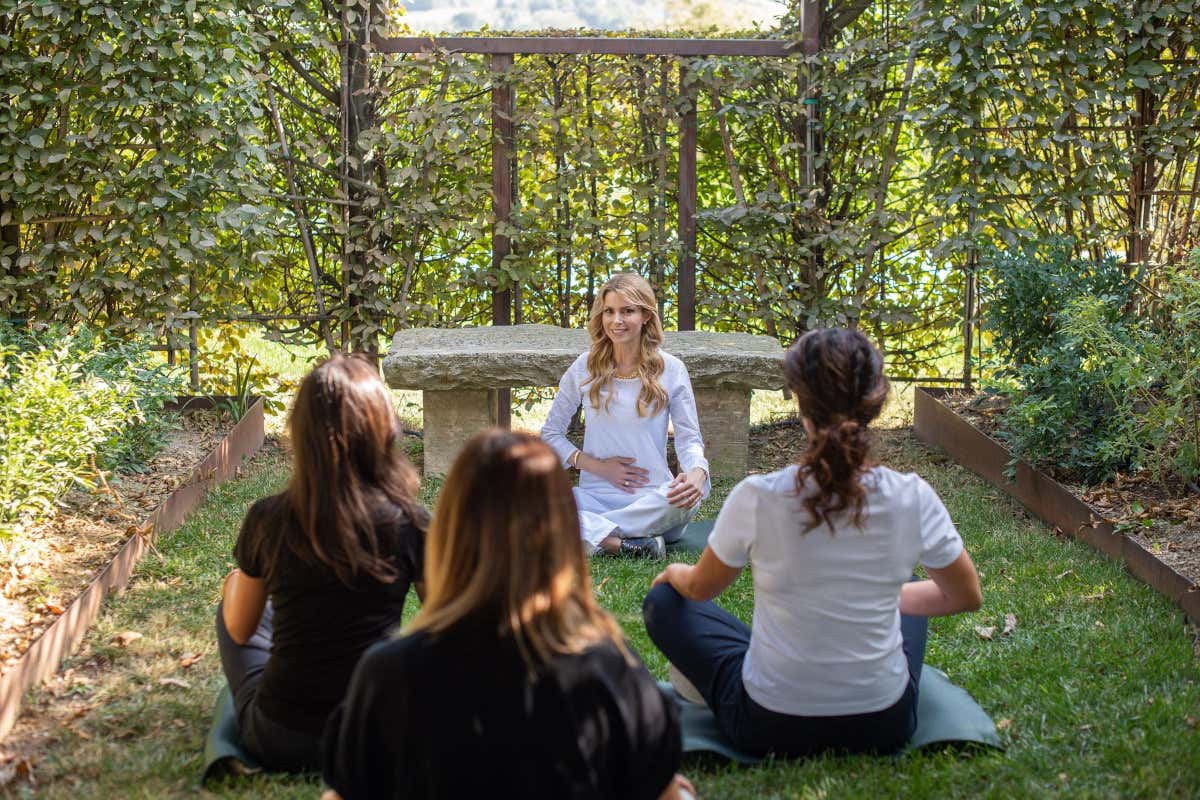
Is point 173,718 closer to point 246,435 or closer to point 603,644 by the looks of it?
point 603,644

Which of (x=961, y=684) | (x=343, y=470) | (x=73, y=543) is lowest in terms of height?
(x=961, y=684)

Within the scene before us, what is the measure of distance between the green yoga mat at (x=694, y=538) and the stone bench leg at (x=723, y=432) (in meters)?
0.75

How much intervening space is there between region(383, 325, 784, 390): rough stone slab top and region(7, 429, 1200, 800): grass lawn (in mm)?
1081

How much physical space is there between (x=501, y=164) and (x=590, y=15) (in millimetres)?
971

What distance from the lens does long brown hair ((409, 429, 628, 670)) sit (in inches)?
68.8

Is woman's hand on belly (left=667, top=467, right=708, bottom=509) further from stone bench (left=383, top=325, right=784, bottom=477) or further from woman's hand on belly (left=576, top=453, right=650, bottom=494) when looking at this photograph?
stone bench (left=383, top=325, right=784, bottom=477)

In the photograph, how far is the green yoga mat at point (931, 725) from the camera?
2818mm

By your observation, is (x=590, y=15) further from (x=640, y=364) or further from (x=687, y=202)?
(x=640, y=364)

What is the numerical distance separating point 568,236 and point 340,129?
1311mm

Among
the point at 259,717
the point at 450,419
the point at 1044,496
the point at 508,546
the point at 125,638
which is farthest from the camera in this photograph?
the point at 450,419

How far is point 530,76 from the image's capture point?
241 inches

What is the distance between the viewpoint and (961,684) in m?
3.35

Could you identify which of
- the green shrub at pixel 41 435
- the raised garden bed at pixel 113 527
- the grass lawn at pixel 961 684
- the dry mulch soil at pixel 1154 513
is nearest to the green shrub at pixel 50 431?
the green shrub at pixel 41 435

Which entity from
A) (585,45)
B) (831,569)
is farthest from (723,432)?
(831,569)
